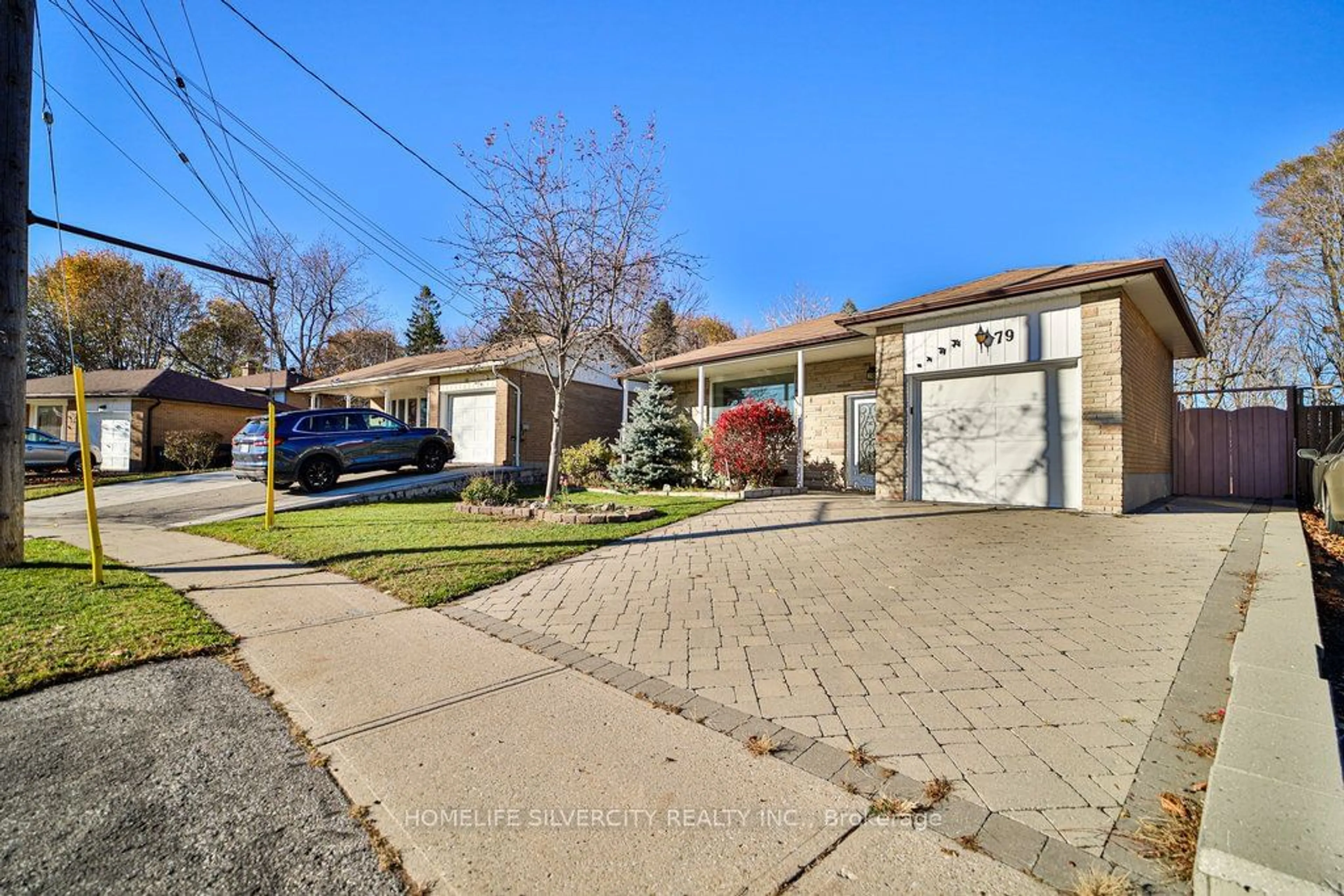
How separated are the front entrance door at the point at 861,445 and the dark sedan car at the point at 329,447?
10.7 metres

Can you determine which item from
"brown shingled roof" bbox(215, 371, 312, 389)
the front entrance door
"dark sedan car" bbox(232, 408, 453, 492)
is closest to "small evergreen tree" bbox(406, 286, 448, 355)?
"brown shingled roof" bbox(215, 371, 312, 389)

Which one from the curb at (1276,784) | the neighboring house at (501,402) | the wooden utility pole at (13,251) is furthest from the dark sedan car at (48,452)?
the curb at (1276,784)

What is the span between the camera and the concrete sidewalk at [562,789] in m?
1.66

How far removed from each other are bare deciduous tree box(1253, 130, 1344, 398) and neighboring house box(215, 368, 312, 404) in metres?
38.5

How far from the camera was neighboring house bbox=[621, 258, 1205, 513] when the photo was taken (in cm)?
813

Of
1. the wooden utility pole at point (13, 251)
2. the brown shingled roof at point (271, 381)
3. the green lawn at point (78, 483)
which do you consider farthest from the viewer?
the brown shingled roof at point (271, 381)

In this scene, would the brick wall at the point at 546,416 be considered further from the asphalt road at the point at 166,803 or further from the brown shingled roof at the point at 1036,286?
the asphalt road at the point at 166,803

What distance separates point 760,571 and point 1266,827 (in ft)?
12.7

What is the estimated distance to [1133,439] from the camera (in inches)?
343

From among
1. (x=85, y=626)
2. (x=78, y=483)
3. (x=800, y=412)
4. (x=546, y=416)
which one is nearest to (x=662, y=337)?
(x=546, y=416)

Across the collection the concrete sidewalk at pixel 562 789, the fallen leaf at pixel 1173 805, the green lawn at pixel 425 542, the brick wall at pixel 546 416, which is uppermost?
the brick wall at pixel 546 416

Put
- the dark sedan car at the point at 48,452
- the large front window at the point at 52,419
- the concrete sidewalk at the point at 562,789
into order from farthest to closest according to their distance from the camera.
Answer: the large front window at the point at 52,419, the dark sedan car at the point at 48,452, the concrete sidewalk at the point at 562,789

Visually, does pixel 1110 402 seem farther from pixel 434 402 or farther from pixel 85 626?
pixel 434 402

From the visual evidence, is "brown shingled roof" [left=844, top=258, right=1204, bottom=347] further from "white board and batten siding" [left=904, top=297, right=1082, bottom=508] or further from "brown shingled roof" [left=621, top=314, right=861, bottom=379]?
"brown shingled roof" [left=621, top=314, right=861, bottom=379]
